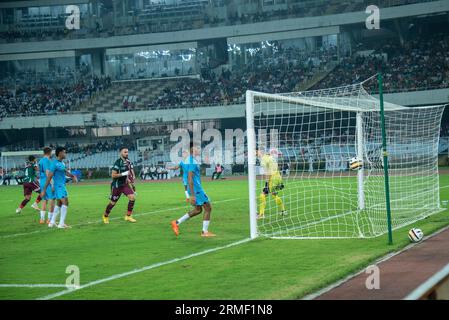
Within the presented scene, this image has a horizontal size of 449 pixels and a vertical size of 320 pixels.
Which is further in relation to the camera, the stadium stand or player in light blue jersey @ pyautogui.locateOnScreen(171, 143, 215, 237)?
the stadium stand

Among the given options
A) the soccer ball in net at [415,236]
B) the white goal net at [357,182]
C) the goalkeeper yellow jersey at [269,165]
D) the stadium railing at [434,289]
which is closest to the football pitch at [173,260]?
the soccer ball in net at [415,236]

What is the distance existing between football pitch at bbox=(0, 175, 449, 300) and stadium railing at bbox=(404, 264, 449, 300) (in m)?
3.65

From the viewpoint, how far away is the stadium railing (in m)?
4.31

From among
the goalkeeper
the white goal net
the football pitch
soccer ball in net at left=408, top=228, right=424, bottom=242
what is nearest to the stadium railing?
the football pitch

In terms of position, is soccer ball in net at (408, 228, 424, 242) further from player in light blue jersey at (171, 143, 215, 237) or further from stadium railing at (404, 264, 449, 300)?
stadium railing at (404, 264, 449, 300)

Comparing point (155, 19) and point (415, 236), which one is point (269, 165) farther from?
point (155, 19)

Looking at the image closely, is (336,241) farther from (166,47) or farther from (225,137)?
(166,47)

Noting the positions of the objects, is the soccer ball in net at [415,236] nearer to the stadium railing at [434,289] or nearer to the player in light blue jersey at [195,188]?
the player in light blue jersey at [195,188]

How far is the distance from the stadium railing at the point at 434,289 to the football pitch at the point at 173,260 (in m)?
3.65

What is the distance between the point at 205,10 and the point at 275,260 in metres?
56.5

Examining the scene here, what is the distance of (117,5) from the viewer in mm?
68375

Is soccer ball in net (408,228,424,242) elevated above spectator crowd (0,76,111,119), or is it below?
below

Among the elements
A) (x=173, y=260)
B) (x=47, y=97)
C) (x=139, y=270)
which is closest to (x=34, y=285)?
(x=139, y=270)

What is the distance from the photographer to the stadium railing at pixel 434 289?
4.31m
